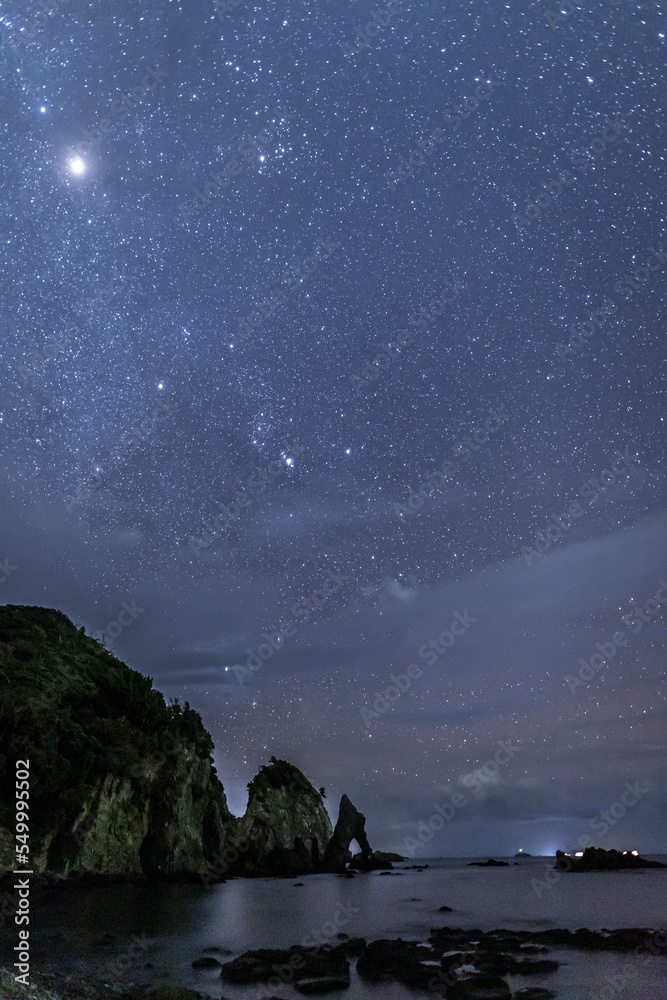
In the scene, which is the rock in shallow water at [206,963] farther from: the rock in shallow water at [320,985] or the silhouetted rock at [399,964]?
the silhouetted rock at [399,964]

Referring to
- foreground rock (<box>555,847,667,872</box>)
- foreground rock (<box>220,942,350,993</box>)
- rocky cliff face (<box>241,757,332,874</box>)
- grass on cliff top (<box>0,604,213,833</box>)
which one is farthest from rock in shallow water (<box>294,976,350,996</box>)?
foreground rock (<box>555,847,667,872</box>)

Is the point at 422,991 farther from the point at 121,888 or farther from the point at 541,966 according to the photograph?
the point at 121,888

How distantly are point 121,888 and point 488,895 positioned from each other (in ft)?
121

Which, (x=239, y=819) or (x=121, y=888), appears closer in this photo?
→ (x=121, y=888)

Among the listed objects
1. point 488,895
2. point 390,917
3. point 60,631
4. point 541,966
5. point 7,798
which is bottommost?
point 488,895

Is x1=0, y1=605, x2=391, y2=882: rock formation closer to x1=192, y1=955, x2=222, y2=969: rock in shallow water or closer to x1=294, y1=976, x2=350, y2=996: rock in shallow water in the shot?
x1=192, y1=955, x2=222, y2=969: rock in shallow water

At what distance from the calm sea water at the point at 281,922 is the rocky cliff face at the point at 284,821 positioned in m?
31.3

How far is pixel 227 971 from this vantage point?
24875 mm

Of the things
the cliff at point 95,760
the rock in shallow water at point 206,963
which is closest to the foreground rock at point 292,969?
the rock in shallow water at point 206,963

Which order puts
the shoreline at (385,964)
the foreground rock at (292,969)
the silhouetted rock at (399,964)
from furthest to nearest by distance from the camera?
the silhouetted rock at (399,964) < the foreground rock at (292,969) < the shoreline at (385,964)

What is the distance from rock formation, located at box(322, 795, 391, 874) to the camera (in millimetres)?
122875

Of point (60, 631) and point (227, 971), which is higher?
point (60, 631)

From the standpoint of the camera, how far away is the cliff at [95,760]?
169 ft

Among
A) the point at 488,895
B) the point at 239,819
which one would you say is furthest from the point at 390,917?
the point at 239,819
